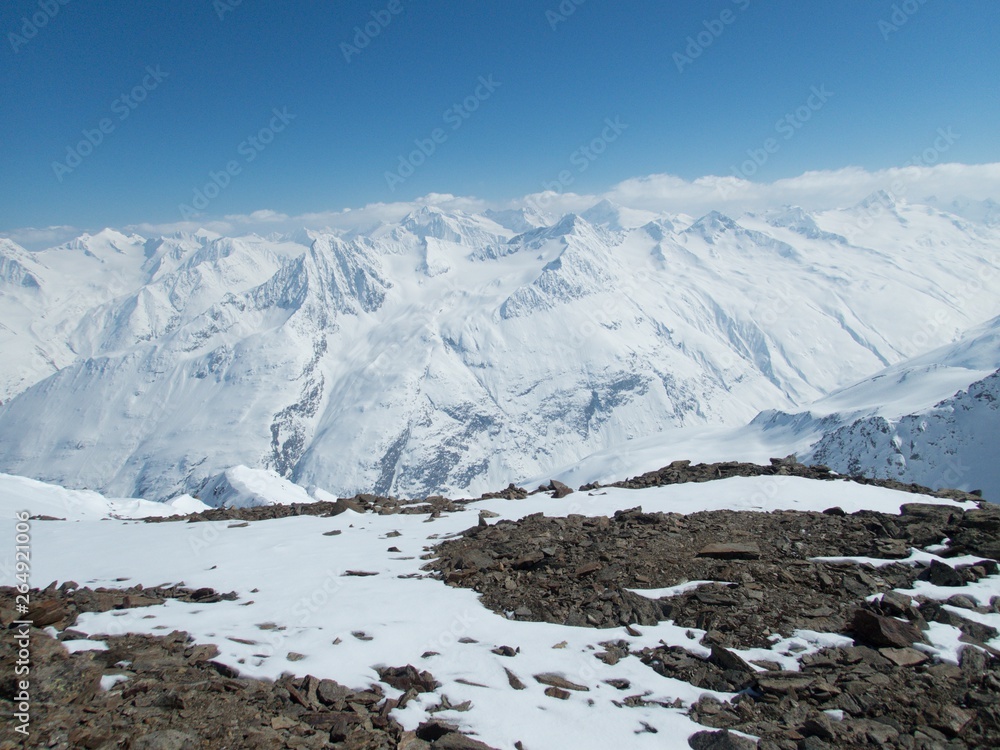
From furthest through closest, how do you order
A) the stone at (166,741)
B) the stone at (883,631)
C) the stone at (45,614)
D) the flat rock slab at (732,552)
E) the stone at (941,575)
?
the flat rock slab at (732,552) < the stone at (941,575) < the stone at (45,614) < the stone at (883,631) < the stone at (166,741)

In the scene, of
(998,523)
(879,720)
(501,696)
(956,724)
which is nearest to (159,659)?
(501,696)

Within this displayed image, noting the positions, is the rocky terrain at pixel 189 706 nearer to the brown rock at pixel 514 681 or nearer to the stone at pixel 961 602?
the brown rock at pixel 514 681

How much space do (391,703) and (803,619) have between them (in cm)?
828

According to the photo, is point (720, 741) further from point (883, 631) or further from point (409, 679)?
point (409, 679)

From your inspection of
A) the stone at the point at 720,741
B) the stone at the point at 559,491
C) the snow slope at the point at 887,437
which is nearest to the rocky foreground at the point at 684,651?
the stone at the point at 720,741

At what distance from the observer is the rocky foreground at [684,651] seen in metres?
7.37

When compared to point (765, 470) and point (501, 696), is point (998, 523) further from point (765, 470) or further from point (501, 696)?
point (501, 696)

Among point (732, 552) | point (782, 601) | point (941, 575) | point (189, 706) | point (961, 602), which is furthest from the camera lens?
point (732, 552)

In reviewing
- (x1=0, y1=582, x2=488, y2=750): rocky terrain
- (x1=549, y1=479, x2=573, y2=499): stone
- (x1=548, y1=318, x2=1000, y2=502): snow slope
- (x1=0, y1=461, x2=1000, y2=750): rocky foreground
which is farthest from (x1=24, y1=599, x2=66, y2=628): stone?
(x1=548, y1=318, x2=1000, y2=502): snow slope

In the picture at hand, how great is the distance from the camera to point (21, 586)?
45.8ft

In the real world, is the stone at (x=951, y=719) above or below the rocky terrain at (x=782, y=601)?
below

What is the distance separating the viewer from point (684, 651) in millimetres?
9891

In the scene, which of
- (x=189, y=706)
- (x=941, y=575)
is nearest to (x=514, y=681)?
(x=189, y=706)

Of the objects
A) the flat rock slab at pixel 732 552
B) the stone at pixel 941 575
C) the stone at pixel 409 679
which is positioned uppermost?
the flat rock slab at pixel 732 552
